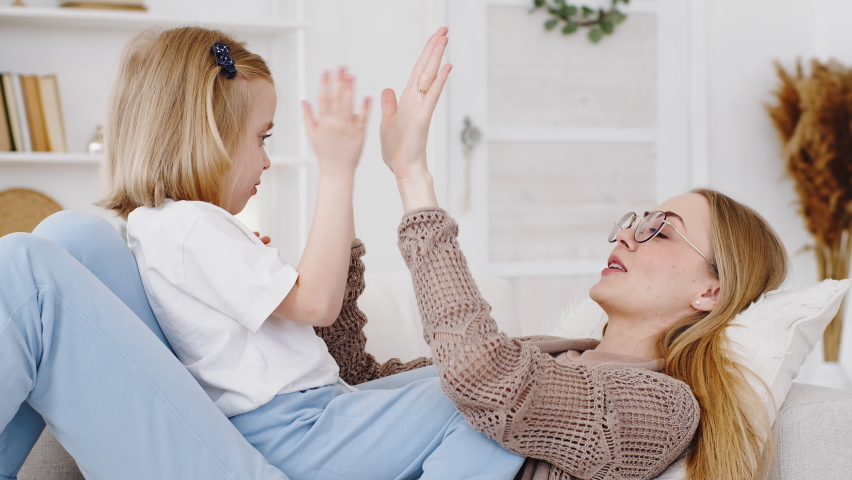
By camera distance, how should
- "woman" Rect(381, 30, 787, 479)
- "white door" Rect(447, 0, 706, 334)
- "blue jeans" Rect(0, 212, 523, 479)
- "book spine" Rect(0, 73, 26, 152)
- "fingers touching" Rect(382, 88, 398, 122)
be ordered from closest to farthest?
1. "blue jeans" Rect(0, 212, 523, 479)
2. "woman" Rect(381, 30, 787, 479)
3. "fingers touching" Rect(382, 88, 398, 122)
4. "book spine" Rect(0, 73, 26, 152)
5. "white door" Rect(447, 0, 706, 334)

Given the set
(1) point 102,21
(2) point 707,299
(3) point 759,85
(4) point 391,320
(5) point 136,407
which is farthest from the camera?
(3) point 759,85

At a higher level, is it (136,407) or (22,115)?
(22,115)

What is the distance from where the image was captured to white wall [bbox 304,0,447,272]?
3260 mm

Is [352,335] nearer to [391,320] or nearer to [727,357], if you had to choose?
[391,320]

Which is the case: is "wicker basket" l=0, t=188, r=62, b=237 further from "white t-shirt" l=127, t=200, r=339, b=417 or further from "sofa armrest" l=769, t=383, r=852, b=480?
"sofa armrest" l=769, t=383, r=852, b=480

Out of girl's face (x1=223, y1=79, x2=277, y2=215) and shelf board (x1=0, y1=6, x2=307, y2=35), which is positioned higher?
shelf board (x1=0, y1=6, x2=307, y2=35)

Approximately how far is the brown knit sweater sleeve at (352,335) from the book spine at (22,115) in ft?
5.82

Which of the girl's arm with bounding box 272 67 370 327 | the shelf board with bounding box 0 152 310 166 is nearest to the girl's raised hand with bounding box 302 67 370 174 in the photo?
the girl's arm with bounding box 272 67 370 327

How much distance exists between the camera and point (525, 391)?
1055mm

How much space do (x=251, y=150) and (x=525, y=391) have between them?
1.96ft

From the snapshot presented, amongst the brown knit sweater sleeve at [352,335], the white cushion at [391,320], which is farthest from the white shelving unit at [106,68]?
the brown knit sweater sleeve at [352,335]

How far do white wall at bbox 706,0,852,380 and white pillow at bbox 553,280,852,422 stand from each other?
250 centimetres

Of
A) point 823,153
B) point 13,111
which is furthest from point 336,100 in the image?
point 823,153

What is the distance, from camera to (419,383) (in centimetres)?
124
